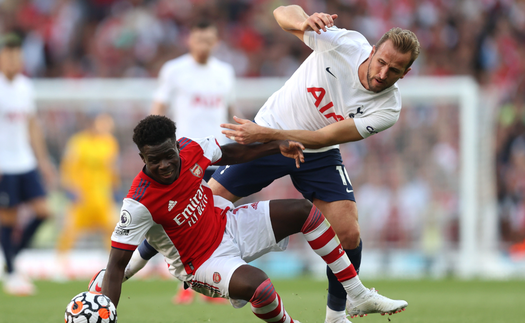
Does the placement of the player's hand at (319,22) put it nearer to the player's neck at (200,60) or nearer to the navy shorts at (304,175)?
the navy shorts at (304,175)

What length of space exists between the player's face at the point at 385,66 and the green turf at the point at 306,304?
79.1 inches

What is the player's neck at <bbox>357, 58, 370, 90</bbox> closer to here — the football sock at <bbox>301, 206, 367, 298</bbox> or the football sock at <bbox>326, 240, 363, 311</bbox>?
the football sock at <bbox>301, 206, 367, 298</bbox>

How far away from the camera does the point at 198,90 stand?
7551 millimetres

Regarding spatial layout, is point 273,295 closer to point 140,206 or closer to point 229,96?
point 140,206

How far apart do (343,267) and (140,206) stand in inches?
56.5

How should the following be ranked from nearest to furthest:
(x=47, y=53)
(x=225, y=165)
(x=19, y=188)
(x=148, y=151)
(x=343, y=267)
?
(x=148, y=151), (x=343, y=267), (x=225, y=165), (x=19, y=188), (x=47, y=53)

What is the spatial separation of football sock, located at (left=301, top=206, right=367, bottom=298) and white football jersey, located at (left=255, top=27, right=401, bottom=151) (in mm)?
726

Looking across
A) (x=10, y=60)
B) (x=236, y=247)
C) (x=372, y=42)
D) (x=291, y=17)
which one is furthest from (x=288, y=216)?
(x=372, y=42)

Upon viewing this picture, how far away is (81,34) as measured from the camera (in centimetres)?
1579

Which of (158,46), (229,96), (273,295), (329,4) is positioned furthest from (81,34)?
(273,295)

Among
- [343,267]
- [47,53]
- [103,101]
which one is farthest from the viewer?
[47,53]

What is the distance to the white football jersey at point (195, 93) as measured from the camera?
750cm

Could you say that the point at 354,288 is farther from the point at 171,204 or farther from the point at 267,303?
the point at 171,204

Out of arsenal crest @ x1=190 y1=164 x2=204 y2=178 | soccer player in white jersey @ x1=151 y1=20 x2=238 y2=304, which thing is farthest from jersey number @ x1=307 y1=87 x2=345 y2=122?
soccer player in white jersey @ x1=151 y1=20 x2=238 y2=304
